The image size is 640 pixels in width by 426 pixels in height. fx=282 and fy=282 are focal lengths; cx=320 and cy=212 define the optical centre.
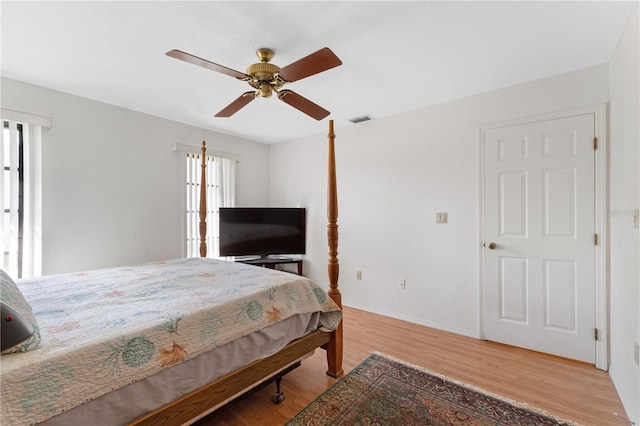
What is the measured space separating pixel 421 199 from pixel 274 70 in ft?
7.01

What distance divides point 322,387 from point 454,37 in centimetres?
259

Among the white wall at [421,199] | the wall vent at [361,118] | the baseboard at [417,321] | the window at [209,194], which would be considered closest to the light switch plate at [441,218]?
the white wall at [421,199]

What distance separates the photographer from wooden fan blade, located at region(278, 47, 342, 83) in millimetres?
1561

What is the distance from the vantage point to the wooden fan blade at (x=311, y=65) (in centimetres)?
156

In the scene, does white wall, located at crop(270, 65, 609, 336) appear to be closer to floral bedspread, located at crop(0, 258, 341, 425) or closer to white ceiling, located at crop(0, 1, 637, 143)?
white ceiling, located at crop(0, 1, 637, 143)

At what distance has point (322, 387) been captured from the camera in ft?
6.63

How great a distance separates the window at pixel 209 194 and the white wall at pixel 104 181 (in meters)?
0.15

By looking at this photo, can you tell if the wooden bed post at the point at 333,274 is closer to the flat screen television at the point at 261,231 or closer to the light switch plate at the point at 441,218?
the light switch plate at the point at 441,218

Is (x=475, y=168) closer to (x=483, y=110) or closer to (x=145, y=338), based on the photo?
(x=483, y=110)

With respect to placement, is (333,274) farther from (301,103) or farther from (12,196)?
(12,196)

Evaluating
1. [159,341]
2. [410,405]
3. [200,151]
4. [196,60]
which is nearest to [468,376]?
[410,405]

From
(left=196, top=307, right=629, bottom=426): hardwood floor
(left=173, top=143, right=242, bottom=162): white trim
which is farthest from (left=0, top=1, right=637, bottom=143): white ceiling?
(left=196, top=307, right=629, bottom=426): hardwood floor

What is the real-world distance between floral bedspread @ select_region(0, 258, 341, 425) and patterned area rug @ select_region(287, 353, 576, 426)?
464 millimetres

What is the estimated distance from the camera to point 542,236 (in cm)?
253
